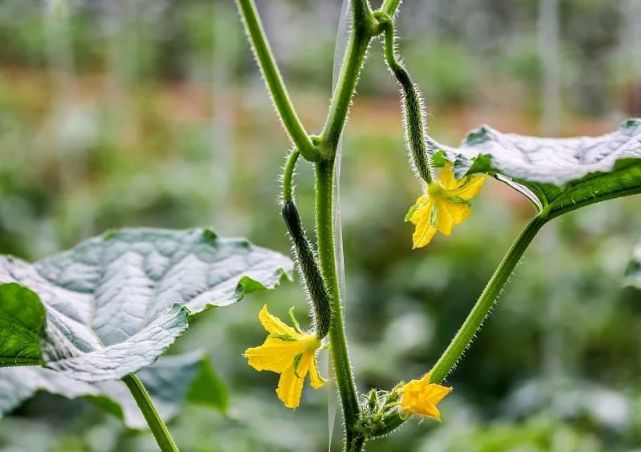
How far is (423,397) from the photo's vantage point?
2.48 ft

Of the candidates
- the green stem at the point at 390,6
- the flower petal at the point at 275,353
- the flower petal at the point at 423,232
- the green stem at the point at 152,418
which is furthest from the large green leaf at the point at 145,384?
the green stem at the point at 390,6

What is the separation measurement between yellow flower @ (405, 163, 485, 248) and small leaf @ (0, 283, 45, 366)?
36cm

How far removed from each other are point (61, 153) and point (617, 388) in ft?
12.3

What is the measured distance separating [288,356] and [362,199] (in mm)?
3972

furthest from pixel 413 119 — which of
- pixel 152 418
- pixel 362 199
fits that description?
→ pixel 362 199

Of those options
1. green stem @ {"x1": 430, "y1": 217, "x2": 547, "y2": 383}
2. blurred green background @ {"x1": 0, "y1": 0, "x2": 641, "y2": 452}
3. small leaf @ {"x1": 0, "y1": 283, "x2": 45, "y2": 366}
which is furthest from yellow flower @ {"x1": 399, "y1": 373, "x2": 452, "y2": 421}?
small leaf @ {"x1": 0, "y1": 283, "x2": 45, "y2": 366}

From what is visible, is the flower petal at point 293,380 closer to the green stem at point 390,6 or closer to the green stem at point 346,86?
the green stem at point 346,86

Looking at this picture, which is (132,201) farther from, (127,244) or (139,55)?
(139,55)

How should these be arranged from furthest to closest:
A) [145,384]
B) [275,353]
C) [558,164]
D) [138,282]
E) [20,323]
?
[145,384], [138,282], [558,164], [275,353], [20,323]

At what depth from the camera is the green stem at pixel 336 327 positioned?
77cm

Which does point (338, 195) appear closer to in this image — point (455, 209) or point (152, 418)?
point (455, 209)

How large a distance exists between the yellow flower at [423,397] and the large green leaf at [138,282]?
181 mm

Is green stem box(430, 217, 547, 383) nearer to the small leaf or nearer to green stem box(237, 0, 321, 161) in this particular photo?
green stem box(237, 0, 321, 161)

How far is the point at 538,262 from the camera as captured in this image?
4.03m
